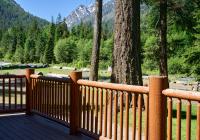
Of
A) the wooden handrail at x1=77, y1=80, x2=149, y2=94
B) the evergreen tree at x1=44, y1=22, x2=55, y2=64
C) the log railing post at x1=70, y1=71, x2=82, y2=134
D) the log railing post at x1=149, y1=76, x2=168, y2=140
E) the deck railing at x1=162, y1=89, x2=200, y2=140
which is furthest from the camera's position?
the evergreen tree at x1=44, y1=22, x2=55, y2=64

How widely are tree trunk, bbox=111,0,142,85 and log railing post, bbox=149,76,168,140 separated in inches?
194

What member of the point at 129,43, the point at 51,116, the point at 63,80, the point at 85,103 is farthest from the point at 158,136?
the point at 129,43

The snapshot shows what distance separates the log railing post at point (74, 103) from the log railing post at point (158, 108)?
2.38 meters

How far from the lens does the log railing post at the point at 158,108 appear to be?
16.8ft

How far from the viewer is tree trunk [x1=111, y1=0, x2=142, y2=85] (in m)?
9.95

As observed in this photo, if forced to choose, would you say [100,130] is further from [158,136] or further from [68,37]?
[68,37]

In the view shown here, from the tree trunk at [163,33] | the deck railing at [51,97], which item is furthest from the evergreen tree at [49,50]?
the deck railing at [51,97]

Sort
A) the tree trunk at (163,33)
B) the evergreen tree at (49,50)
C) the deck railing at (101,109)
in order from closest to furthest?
1. the deck railing at (101,109)
2. the tree trunk at (163,33)
3. the evergreen tree at (49,50)

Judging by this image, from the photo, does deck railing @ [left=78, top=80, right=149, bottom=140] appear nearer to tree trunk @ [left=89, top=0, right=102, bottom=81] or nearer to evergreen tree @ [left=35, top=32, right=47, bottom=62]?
tree trunk @ [left=89, top=0, right=102, bottom=81]

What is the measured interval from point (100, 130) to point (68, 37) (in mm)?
119571

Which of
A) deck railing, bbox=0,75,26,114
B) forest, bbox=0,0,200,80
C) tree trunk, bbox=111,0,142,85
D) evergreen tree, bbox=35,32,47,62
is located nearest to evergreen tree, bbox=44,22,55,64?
forest, bbox=0,0,200,80

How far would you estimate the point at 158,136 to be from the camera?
5152 mm

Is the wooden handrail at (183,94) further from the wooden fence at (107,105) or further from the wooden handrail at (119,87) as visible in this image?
the wooden handrail at (119,87)

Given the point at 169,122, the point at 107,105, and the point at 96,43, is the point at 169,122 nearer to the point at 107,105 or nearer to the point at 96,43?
the point at 107,105
